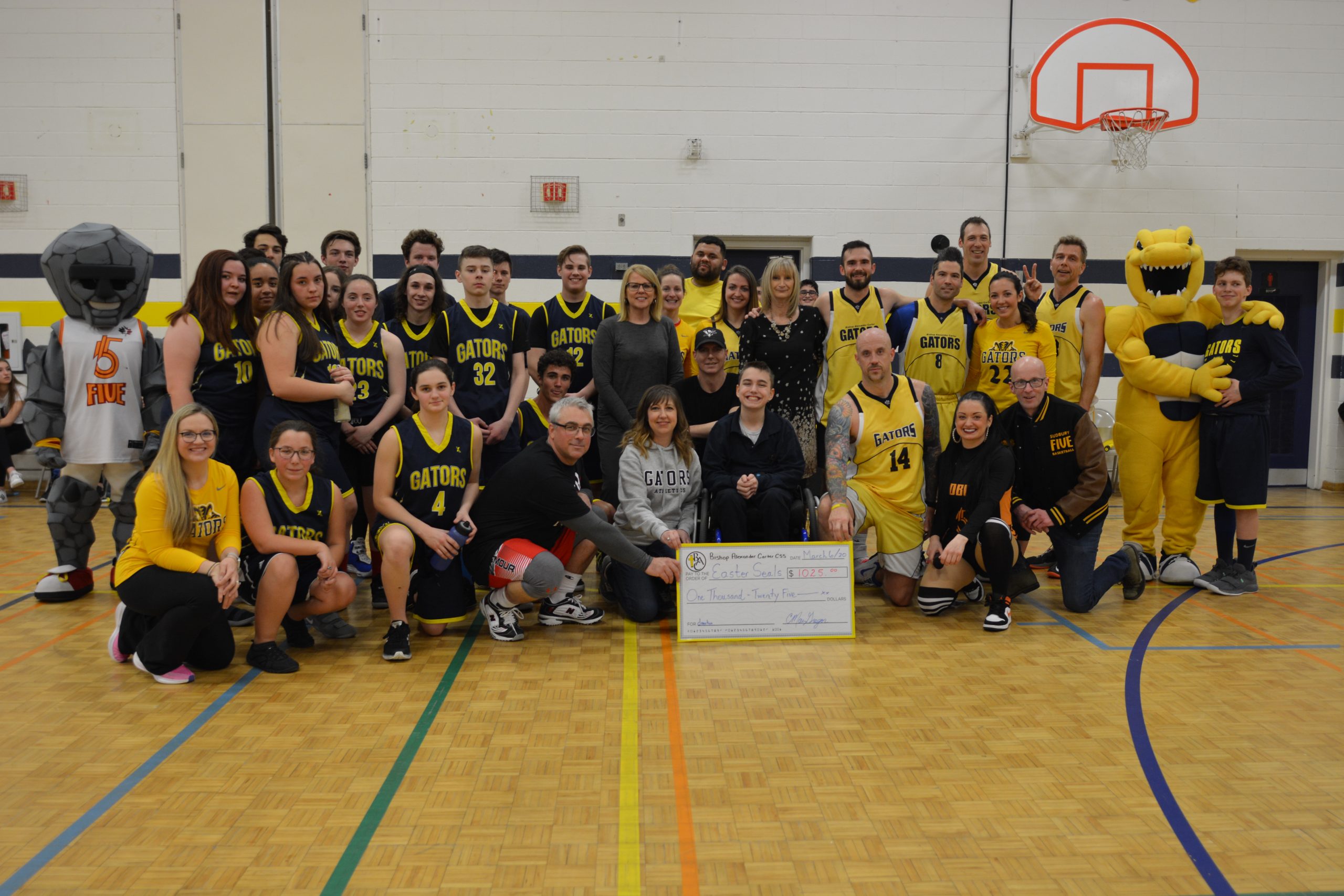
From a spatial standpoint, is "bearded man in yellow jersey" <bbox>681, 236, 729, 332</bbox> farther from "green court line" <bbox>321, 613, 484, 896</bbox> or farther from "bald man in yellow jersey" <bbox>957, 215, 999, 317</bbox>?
"green court line" <bbox>321, 613, 484, 896</bbox>

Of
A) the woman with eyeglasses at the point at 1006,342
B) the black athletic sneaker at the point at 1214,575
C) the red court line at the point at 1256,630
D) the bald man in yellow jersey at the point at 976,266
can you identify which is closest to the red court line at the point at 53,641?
the woman with eyeglasses at the point at 1006,342

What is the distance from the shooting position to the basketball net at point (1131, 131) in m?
8.03

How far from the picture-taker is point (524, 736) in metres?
3.03

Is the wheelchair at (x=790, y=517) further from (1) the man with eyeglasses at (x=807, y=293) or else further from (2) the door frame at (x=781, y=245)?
(2) the door frame at (x=781, y=245)

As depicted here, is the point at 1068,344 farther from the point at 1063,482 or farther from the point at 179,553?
the point at 179,553

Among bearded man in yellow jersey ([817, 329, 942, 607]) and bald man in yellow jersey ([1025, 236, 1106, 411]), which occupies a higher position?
bald man in yellow jersey ([1025, 236, 1106, 411])

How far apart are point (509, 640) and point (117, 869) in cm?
200

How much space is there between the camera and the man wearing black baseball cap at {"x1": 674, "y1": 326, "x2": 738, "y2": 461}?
4.78 m

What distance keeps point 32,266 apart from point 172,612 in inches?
263

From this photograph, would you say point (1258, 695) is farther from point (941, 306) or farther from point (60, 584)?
point (60, 584)

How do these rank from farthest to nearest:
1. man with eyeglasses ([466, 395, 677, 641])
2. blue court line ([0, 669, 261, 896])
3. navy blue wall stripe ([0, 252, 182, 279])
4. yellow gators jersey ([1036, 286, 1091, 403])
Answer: navy blue wall stripe ([0, 252, 182, 279]) → yellow gators jersey ([1036, 286, 1091, 403]) → man with eyeglasses ([466, 395, 677, 641]) → blue court line ([0, 669, 261, 896])

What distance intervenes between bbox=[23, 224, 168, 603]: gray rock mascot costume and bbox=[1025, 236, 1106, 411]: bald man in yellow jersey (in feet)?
16.1

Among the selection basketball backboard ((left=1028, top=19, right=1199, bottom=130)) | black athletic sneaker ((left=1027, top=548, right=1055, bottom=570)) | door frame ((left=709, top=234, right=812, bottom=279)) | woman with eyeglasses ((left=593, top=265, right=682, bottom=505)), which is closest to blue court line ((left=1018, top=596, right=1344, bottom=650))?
black athletic sneaker ((left=1027, top=548, right=1055, bottom=570))

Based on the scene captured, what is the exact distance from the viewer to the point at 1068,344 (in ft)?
17.9
